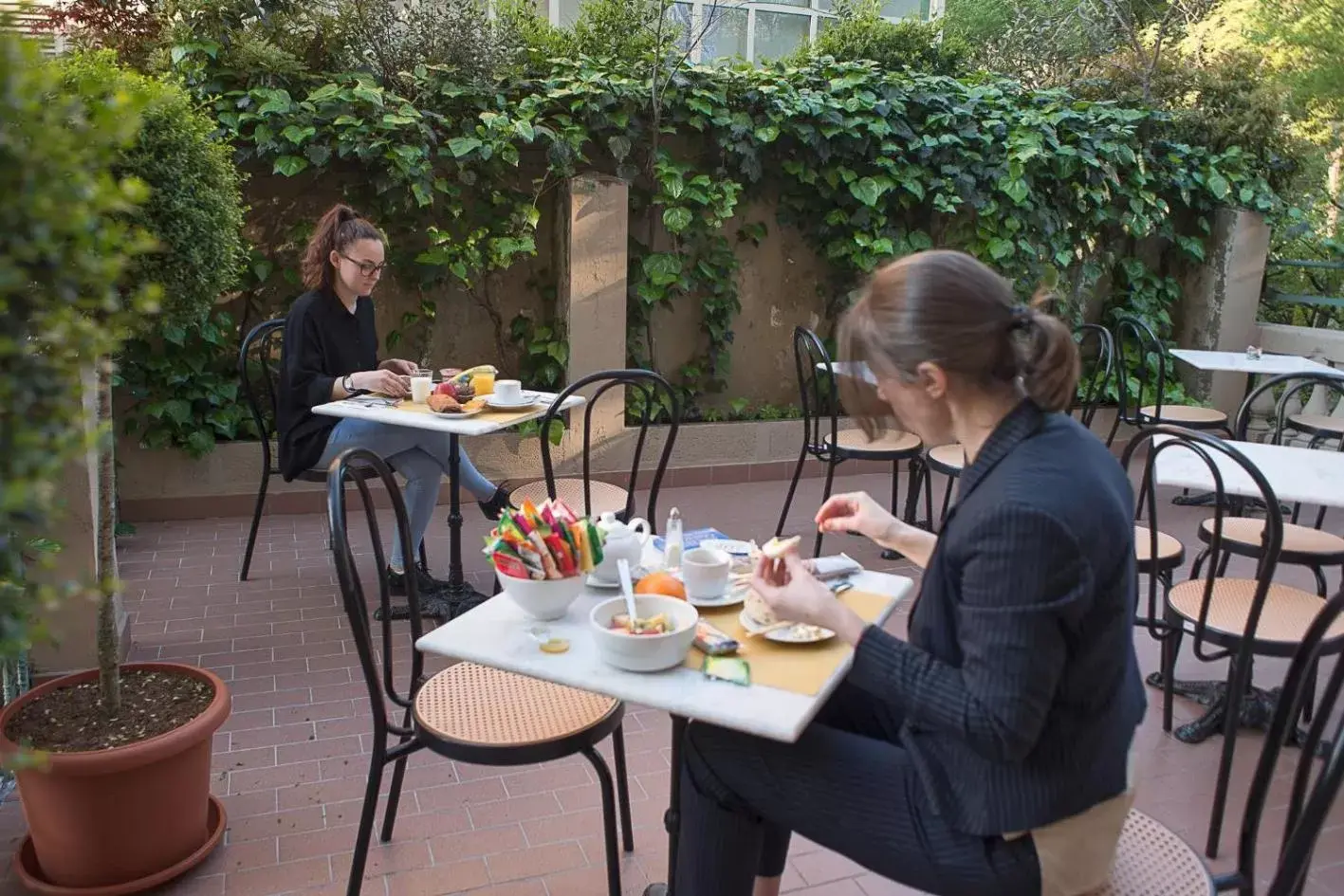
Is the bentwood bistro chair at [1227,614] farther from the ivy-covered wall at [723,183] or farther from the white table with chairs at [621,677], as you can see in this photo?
the ivy-covered wall at [723,183]

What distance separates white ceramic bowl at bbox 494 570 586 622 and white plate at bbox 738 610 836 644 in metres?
0.31

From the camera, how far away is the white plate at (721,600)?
1.80 m

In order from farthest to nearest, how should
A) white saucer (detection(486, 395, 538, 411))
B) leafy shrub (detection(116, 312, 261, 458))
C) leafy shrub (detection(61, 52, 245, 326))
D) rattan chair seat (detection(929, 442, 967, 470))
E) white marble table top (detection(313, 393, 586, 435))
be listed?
leafy shrub (detection(116, 312, 261, 458)) < rattan chair seat (detection(929, 442, 967, 470)) < white saucer (detection(486, 395, 538, 411)) < white marble table top (detection(313, 393, 586, 435)) < leafy shrub (detection(61, 52, 245, 326))

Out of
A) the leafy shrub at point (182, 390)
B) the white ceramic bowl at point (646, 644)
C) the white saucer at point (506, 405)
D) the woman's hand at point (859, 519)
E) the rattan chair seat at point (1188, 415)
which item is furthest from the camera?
the rattan chair seat at point (1188, 415)

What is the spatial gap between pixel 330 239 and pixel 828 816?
301cm

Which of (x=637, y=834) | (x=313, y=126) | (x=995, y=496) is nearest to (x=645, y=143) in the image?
(x=313, y=126)

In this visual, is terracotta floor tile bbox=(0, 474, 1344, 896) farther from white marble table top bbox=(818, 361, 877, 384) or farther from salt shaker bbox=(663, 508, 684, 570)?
white marble table top bbox=(818, 361, 877, 384)

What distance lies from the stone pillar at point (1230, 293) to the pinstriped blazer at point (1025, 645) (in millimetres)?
6205

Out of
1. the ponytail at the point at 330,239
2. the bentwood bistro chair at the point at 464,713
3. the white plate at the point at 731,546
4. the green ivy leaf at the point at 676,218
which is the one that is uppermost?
the green ivy leaf at the point at 676,218

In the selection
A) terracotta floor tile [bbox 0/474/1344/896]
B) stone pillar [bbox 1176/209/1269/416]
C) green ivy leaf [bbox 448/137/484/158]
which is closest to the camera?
terracotta floor tile [bbox 0/474/1344/896]

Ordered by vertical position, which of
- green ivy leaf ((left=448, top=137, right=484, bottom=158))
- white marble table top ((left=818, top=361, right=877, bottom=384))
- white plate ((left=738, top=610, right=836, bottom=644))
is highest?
green ivy leaf ((left=448, top=137, right=484, bottom=158))

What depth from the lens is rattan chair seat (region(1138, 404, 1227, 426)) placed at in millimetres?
5043

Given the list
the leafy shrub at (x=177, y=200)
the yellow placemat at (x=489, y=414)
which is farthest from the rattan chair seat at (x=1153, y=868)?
the leafy shrub at (x=177, y=200)

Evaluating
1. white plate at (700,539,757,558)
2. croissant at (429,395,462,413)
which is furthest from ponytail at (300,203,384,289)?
white plate at (700,539,757,558)
